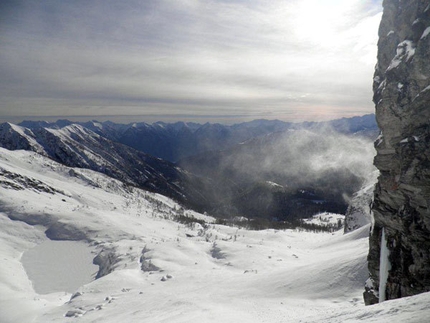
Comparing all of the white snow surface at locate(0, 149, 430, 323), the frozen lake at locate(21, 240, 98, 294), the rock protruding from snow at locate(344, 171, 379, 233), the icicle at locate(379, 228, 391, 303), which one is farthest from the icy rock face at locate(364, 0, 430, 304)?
the rock protruding from snow at locate(344, 171, 379, 233)

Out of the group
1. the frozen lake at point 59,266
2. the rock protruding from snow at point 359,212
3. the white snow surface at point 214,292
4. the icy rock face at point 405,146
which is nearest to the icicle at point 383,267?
the icy rock face at point 405,146

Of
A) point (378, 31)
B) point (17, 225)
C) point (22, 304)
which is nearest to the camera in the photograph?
point (378, 31)

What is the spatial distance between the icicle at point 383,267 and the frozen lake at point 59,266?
45060mm

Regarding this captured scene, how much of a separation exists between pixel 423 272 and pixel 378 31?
59.4ft

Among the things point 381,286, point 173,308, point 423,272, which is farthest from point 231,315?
point 423,272

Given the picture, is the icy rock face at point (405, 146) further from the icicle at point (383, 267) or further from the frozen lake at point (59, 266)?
the frozen lake at point (59, 266)

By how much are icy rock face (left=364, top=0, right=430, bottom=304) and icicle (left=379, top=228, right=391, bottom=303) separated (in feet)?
1.24

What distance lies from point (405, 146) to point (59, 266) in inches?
2502

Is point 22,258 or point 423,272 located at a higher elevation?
point 423,272

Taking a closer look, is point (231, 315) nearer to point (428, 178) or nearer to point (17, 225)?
point (428, 178)

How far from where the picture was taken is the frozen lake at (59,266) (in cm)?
4725

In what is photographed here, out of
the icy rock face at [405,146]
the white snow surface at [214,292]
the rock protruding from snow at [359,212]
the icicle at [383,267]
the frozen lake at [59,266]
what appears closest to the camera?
the icy rock face at [405,146]

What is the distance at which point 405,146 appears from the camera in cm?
1753

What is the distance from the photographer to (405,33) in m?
18.9
